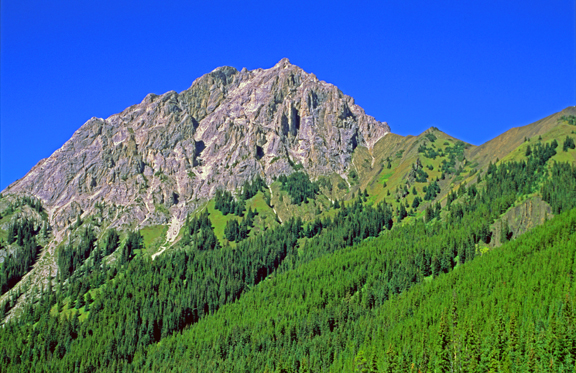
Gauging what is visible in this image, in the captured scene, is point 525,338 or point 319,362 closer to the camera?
point 525,338

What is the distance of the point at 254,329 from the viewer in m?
188

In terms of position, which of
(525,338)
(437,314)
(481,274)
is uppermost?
(481,274)

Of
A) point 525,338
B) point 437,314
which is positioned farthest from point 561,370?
point 437,314

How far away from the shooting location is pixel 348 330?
168875 millimetres

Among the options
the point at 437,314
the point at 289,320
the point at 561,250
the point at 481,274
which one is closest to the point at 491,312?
the point at 437,314

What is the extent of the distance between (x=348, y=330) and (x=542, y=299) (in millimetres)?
62378

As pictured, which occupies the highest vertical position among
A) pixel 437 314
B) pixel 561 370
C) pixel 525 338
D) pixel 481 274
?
pixel 481 274

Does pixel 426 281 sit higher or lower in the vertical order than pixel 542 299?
higher

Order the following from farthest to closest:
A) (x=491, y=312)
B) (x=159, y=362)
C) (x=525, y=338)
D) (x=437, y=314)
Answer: (x=159, y=362), (x=437, y=314), (x=491, y=312), (x=525, y=338)

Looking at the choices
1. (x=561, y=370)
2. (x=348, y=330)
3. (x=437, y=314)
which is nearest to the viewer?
(x=561, y=370)

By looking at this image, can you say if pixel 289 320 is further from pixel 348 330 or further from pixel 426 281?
pixel 426 281

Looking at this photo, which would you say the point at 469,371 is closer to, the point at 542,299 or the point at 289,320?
the point at 542,299

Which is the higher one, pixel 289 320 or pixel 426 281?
pixel 426 281

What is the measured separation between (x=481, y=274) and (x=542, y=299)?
2692cm
